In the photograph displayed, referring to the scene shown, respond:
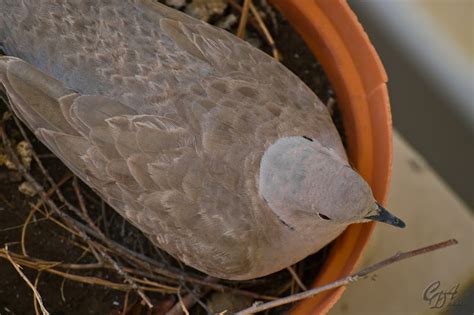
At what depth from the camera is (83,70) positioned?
1.27 meters

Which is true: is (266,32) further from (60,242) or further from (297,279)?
(60,242)

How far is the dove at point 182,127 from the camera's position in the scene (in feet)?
3.93

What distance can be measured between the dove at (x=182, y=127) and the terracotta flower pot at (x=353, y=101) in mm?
90

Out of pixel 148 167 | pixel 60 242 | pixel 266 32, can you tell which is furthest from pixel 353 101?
pixel 60 242

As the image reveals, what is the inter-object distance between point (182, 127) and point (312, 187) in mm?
249

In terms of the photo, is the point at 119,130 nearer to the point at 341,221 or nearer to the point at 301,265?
the point at 341,221

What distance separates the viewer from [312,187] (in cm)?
112

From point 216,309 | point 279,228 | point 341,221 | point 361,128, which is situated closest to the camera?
point 341,221

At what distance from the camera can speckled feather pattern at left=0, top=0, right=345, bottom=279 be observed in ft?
3.94

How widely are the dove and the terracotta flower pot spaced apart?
Result: 0.09 meters

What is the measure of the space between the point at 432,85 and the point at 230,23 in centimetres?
46

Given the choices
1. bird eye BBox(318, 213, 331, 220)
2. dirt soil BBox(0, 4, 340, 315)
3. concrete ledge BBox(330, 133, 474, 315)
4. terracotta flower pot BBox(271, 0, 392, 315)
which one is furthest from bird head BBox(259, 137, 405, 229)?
concrete ledge BBox(330, 133, 474, 315)

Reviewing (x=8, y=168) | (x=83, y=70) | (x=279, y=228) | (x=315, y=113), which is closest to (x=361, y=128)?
(x=315, y=113)

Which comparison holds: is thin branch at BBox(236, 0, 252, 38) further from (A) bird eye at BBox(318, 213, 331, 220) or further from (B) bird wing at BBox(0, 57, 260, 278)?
(A) bird eye at BBox(318, 213, 331, 220)
